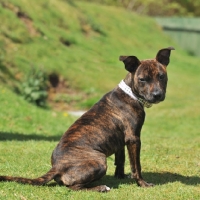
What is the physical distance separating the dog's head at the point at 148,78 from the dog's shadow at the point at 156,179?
1334mm

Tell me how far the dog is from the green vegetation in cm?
34

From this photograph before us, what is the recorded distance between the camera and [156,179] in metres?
7.92

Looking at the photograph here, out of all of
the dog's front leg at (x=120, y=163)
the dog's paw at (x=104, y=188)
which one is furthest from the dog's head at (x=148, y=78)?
the dog's paw at (x=104, y=188)

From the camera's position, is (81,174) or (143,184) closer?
(81,174)

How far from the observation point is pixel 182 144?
38.3 feet

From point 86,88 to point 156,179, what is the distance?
15949mm

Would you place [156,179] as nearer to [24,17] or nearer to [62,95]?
[62,95]

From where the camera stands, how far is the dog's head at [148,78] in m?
6.98

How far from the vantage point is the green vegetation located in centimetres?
763

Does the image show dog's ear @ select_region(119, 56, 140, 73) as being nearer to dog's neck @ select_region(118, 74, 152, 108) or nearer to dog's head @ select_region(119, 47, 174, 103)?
dog's head @ select_region(119, 47, 174, 103)

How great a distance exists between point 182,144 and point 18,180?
5.83 meters

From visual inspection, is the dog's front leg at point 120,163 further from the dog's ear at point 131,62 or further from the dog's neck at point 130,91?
the dog's ear at point 131,62

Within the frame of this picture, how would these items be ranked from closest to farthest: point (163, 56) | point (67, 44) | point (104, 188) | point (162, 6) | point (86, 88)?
point (104, 188) → point (163, 56) → point (86, 88) → point (67, 44) → point (162, 6)

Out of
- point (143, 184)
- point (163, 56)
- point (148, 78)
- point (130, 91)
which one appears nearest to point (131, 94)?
point (130, 91)
